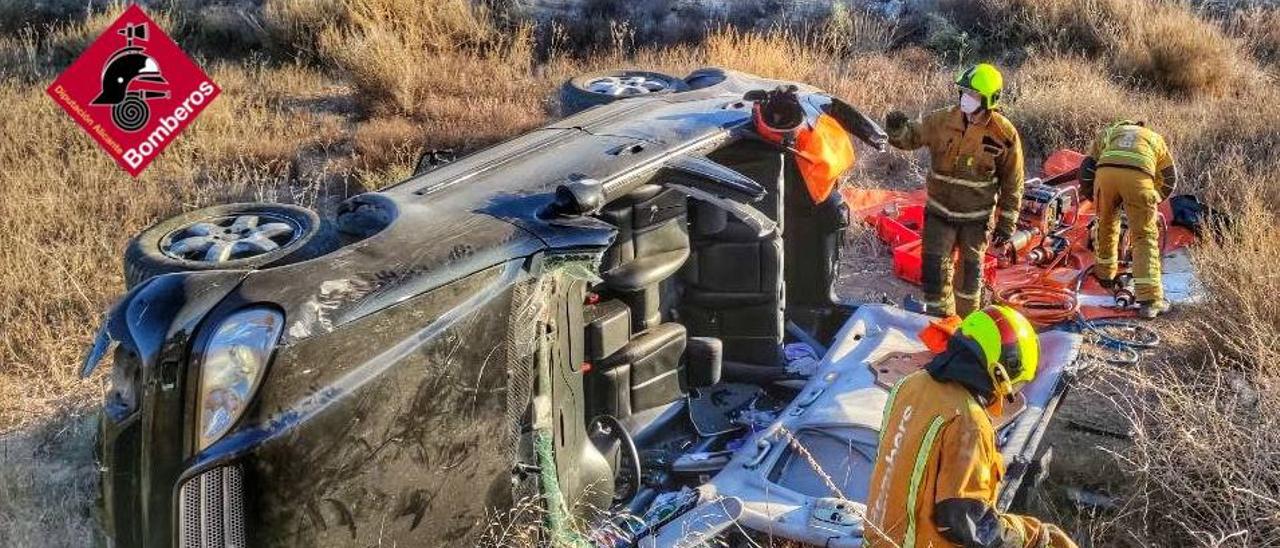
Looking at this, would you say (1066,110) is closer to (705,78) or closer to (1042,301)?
(1042,301)

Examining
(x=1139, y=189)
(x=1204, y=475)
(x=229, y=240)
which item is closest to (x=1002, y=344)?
(x=1204, y=475)

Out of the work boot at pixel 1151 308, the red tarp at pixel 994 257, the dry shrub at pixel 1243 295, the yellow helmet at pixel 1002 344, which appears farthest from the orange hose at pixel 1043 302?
the yellow helmet at pixel 1002 344

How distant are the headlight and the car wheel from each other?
2.82 m

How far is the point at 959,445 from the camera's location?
3217mm

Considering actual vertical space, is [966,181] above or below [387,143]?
above

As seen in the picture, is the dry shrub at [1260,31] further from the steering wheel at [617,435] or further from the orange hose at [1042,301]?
the steering wheel at [617,435]

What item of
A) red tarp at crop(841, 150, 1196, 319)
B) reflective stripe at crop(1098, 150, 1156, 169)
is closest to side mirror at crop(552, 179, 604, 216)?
red tarp at crop(841, 150, 1196, 319)

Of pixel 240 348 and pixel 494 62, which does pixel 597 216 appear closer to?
pixel 240 348

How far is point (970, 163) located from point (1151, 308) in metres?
1.61

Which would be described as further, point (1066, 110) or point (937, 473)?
point (1066, 110)

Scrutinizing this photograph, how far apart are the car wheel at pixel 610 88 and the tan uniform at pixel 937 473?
2377 millimetres

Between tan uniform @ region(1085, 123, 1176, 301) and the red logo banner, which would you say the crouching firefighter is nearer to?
tan uniform @ region(1085, 123, 1176, 301)

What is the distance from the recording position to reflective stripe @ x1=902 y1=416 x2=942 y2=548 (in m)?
3.26

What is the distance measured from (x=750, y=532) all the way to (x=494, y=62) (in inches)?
348
